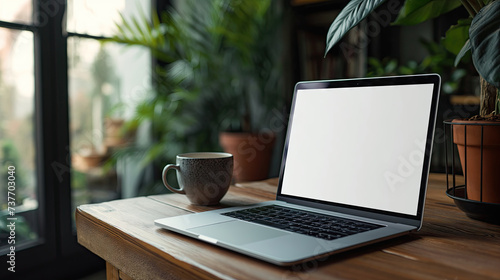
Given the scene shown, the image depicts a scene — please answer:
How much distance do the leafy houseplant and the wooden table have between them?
1.42 metres

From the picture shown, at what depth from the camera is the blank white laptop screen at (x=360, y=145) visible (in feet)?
2.04

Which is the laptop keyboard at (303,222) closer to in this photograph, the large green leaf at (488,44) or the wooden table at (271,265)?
the wooden table at (271,265)

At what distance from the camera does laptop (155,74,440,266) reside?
0.54 m

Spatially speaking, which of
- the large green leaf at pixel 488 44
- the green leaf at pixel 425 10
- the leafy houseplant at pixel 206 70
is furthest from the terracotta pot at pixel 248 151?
the large green leaf at pixel 488 44

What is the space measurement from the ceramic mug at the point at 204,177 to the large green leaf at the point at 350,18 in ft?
0.92

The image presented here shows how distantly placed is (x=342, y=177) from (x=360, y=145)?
0.20ft

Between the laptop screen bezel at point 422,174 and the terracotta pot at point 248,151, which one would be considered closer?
the laptop screen bezel at point 422,174

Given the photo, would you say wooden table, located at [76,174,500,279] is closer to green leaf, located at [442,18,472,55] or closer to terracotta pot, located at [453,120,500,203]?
terracotta pot, located at [453,120,500,203]

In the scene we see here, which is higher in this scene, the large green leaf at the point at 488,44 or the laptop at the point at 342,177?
the large green leaf at the point at 488,44

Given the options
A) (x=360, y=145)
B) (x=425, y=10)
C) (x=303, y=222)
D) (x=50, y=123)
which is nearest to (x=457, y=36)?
(x=425, y=10)

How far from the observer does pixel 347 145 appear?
71cm

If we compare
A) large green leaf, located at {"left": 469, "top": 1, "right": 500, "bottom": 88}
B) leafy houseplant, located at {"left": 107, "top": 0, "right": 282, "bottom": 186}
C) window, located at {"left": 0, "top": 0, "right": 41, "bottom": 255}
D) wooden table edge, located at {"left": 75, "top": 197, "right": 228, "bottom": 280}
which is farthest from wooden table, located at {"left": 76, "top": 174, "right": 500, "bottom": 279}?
leafy houseplant, located at {"left": 107, "top": 0, "right": 282, "bottom": 186}

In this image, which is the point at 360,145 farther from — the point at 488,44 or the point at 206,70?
the point at 206,70

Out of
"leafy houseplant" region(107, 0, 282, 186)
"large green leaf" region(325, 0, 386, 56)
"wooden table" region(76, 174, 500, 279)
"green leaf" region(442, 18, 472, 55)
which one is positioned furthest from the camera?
"leafy houseplant" region(107, 0, 282, 186)
